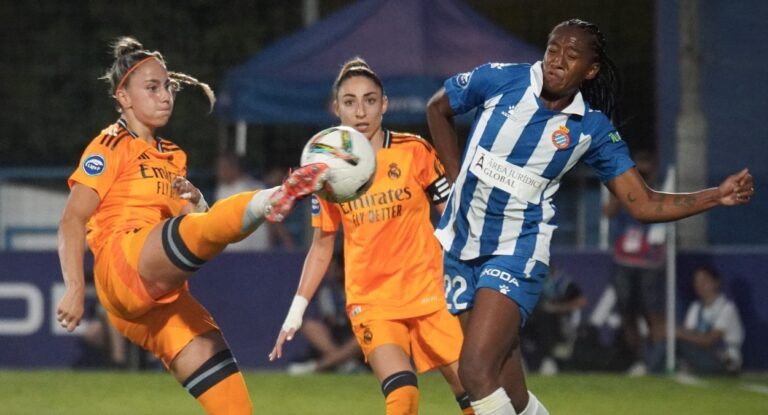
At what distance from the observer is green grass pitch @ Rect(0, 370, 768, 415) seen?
30.9 feet

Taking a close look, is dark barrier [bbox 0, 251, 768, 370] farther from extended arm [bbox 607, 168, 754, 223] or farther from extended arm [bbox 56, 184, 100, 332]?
extended arm [bbox 56, 184, 100, 332]

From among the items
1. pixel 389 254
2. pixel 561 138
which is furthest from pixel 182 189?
pixel 561 138

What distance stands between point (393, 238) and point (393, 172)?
0.31m

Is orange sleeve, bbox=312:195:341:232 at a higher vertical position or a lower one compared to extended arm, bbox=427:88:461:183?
lower

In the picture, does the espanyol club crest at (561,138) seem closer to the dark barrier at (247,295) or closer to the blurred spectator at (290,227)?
the dark barrier at (247,295)

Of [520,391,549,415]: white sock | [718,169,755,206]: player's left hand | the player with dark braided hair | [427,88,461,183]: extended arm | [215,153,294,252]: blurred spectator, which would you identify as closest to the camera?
[718,169,755,206]: player's left hand

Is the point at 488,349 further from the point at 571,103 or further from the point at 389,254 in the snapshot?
the point at 571,103

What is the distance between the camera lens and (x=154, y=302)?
5973 mm

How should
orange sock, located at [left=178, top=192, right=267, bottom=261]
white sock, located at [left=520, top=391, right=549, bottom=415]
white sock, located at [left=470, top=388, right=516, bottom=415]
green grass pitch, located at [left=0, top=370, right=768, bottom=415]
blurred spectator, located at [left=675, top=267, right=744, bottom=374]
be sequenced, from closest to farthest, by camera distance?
orange sock, located at [left=178, top=192, right=267, bottom=261] → white sock, located at [left=470, top=388, right=516, bottom=415] → white sock, located at [left=520, top=391, right=549, bottom=415] → green grass pitch, located at [left=0, top=370, right=768, bottom=415] → blurred spectator, located at [left=675, top=267, right=744, bottom=374]

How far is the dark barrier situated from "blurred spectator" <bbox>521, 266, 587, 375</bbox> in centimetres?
14

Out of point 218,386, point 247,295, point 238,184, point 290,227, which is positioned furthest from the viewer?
point 290,227

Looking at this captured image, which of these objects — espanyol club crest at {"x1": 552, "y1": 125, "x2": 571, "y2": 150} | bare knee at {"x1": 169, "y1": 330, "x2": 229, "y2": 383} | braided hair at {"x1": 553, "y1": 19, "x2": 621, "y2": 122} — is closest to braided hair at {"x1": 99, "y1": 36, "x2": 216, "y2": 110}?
bare knee at {"x1": 169, "y1": 330, "x2": 229, "y2": 383}

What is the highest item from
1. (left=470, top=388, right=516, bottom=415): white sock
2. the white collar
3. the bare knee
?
the white collar

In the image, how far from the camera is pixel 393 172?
6648 millimetres
